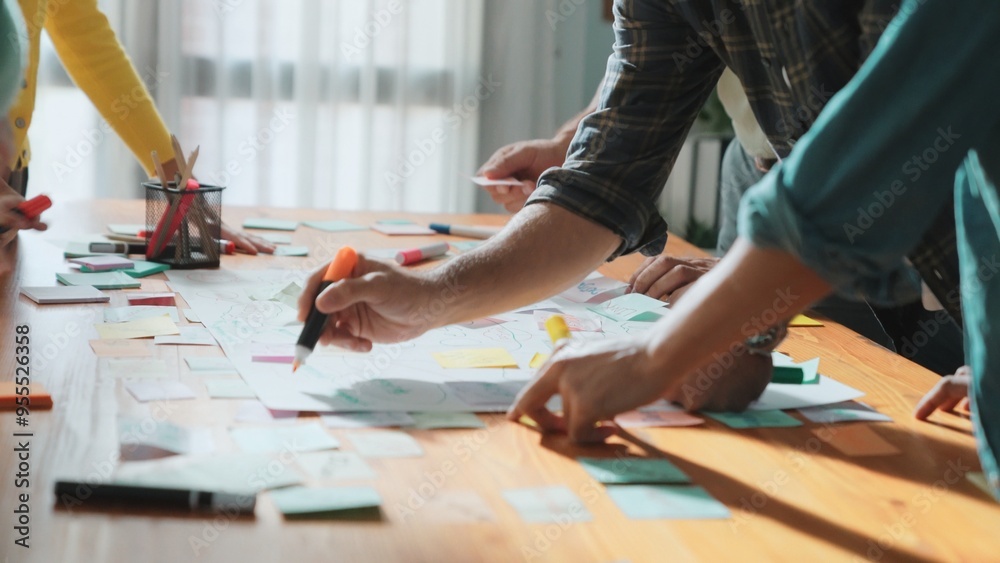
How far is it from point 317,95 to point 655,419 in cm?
261

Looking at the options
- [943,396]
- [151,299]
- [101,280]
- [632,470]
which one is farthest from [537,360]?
[101,280]

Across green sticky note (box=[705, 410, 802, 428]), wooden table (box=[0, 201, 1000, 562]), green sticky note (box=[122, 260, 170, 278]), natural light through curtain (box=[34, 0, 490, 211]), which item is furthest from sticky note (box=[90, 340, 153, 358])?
natural light through curtain (box=[34, 0, 490, 211])

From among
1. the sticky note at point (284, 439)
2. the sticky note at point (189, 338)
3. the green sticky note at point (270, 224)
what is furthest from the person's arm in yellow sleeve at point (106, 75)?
the sticky note at point (284, 439)

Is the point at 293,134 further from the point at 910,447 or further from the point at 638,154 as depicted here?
the point at 910,447

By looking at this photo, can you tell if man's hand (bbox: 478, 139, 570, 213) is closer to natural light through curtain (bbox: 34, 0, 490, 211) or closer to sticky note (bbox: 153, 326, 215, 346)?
sticky note (bbox: 153, 326, 215, 346)

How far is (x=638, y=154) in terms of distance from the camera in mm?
1171

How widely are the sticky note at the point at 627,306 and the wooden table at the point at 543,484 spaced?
340mm

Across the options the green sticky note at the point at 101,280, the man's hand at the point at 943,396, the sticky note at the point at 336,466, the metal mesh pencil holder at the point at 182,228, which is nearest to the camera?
the sticky note at the point at 336,466

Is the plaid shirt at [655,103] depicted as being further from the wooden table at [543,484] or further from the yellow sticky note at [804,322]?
the wooden table at [543,484]

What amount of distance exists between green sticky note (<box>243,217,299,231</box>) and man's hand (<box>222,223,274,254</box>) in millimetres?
183

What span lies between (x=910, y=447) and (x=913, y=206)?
0.29 metres

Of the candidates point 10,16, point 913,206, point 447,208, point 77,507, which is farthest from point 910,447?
point 447,208

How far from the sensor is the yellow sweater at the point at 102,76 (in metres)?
1.72

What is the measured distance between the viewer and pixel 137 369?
3.03 feet
